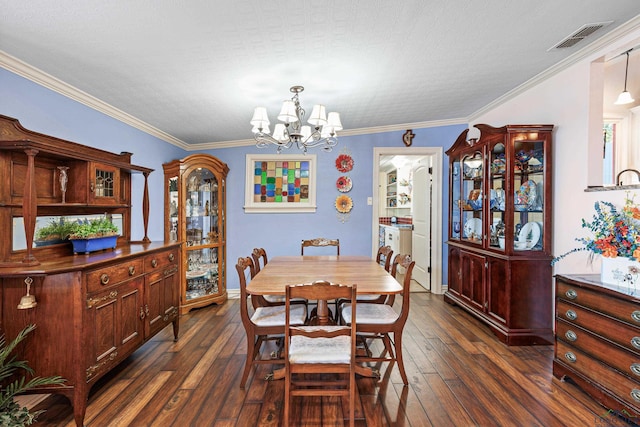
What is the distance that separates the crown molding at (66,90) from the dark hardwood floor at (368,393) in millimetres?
2235

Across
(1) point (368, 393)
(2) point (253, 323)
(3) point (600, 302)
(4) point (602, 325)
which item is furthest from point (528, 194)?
(2) point (253, 323)

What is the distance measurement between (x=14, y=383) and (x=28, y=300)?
51 cm

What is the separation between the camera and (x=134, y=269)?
228 cm

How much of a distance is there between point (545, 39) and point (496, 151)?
1124 millimetres

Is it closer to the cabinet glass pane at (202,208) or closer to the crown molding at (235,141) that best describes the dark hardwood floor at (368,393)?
the cabinet glass pane at (202,208)

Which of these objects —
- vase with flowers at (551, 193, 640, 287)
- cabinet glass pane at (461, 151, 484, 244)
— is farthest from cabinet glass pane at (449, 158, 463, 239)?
vase with flowers at (551, 193, 640, 287)

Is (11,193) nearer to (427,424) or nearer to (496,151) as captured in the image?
(427,424)

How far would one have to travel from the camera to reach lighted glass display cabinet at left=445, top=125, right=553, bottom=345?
2.85 m

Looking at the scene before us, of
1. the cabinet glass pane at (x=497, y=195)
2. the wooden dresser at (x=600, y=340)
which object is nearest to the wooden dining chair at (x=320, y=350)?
the wooden dresser at (x=600, y=340)

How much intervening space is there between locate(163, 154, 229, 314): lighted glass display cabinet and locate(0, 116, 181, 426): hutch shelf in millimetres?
1127

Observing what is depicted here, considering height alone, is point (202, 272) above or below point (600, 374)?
above

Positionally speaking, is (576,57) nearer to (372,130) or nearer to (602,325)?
(602,325)

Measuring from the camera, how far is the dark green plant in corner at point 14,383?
1467 mm

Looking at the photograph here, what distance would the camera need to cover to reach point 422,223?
480 centimetres
